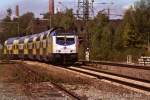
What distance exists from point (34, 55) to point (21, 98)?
39648 millimetres

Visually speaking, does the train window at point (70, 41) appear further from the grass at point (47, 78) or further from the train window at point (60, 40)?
the grass at point (47, 78)

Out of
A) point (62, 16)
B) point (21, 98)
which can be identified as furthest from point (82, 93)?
point (62, 16)

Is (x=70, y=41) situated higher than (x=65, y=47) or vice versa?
(x=70, y=41)

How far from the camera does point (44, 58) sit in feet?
157

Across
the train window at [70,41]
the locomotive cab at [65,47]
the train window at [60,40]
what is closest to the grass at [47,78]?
the locomotive cab at [65,47]

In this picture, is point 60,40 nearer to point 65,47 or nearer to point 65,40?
point 65,40

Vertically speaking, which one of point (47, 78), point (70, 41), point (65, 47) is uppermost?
point (70, 41)

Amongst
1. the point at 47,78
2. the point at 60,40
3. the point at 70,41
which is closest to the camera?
the point at 47,78

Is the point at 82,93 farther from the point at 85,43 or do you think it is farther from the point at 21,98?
the point at 85,43

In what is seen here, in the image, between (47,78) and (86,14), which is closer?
(47,78)

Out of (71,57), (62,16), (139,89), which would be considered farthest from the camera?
(62,16)

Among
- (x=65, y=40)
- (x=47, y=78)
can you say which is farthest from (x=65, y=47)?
(x=47, y=78)

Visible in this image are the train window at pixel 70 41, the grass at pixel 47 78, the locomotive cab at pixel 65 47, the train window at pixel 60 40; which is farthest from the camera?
the train window at pixel 70 41

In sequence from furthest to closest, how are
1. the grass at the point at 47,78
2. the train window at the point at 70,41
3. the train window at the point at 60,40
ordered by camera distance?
the train window at the point at 70,41 → the train window at the point at 60,40 → the grass at the point at 47,78
